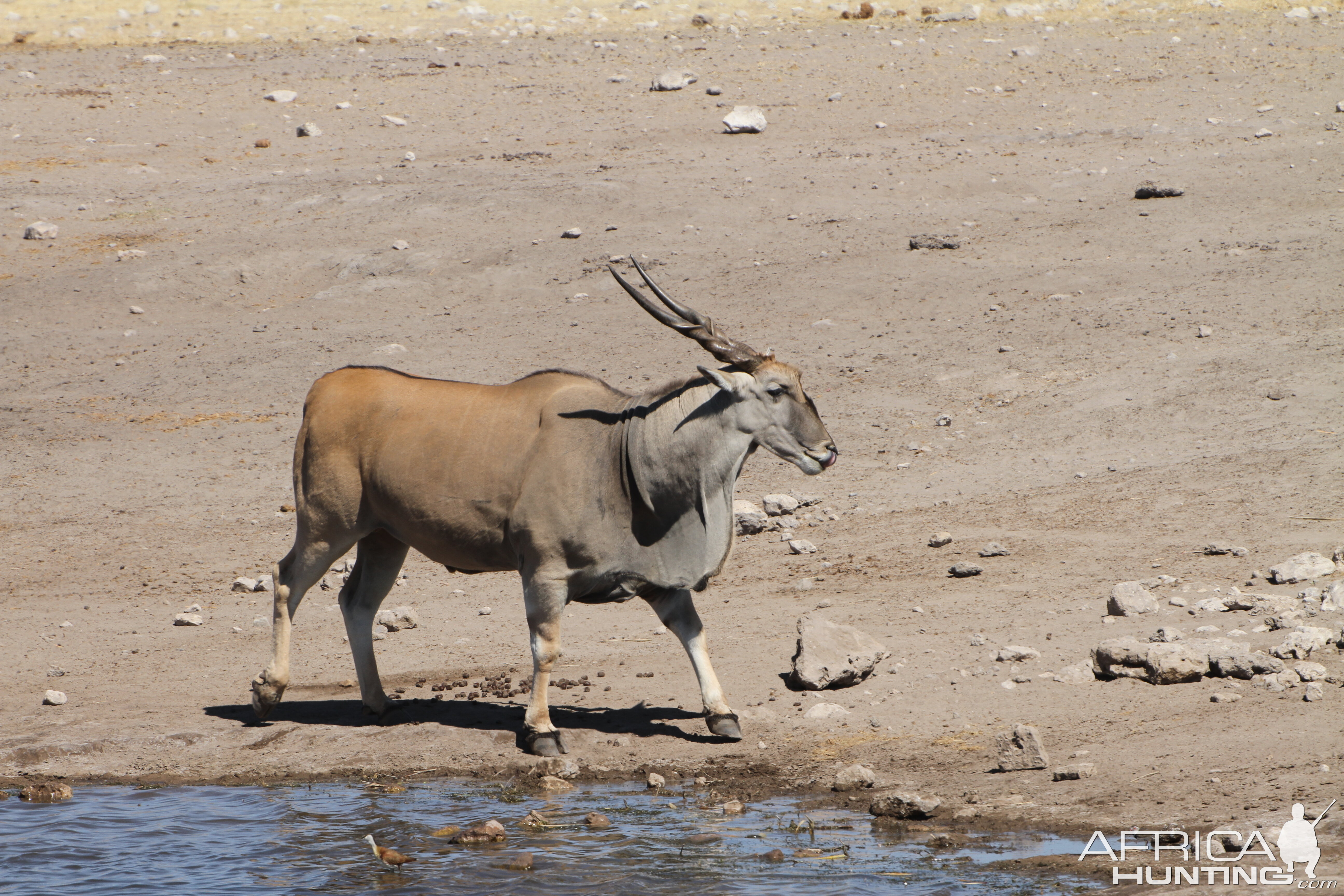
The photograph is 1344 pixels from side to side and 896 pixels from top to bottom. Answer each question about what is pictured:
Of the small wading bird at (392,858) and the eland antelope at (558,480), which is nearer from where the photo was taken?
the small wading bird at (392,858)

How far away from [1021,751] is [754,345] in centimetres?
891

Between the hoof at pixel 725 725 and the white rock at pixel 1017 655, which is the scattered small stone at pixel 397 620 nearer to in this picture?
the hoof at pixel 725 725

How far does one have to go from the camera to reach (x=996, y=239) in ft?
57.4

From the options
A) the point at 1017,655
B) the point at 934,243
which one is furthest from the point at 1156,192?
the point at 1017,655

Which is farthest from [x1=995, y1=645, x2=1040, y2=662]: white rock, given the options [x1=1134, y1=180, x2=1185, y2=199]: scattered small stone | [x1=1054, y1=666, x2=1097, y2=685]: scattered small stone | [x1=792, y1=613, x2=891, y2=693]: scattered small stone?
[x1=1134, y1=180, x2=1185, y2=199]: scattered small stone

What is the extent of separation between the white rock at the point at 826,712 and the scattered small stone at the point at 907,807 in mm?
1333

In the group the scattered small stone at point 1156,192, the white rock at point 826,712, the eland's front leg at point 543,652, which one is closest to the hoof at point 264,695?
the eland's front leg at point 543,652

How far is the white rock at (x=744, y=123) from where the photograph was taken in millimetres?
21906

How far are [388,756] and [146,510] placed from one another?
6.09 metres

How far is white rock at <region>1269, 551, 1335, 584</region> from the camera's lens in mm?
8961

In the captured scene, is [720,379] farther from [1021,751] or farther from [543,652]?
[1021,751]

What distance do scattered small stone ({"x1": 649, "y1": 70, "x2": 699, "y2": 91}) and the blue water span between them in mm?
18032

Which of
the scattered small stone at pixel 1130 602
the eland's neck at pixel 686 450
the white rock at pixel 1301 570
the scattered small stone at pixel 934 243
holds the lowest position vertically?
the scattered small stone at pixel 1130 602

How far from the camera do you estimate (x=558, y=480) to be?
753cm
